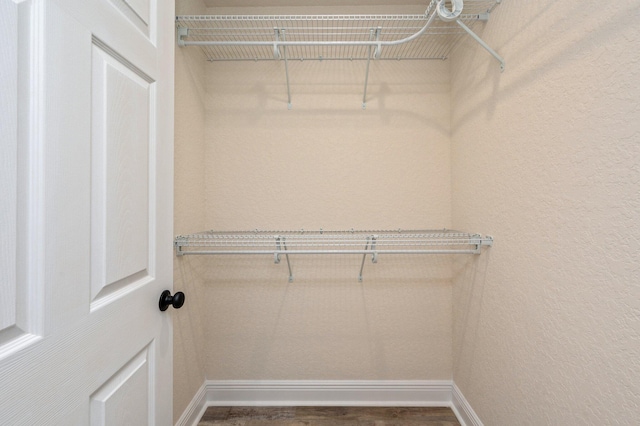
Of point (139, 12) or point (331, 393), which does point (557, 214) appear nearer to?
point (139, 12)

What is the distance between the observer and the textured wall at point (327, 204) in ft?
5.26

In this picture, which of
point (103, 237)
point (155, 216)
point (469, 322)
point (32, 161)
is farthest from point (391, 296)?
point (32, 161)

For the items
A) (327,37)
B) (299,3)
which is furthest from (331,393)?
(299,3)

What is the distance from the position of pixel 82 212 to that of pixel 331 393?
60.9 inches

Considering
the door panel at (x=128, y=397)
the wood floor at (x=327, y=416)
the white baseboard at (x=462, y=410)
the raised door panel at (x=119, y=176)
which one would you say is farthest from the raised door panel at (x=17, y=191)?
the white baseboard at (x=462, y=410)

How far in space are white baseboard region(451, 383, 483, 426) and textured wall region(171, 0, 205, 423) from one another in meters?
1.39

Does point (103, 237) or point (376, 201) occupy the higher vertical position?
point (376, 201)

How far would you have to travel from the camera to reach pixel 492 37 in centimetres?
120

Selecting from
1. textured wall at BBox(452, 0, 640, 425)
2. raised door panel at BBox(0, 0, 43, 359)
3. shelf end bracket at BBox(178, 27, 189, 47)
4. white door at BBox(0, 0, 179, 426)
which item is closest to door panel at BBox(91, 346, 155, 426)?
white door at BBox(0, 0, 179, 426)

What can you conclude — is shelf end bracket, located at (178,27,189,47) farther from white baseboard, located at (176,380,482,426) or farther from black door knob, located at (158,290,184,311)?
white baseboard, located at (176,380,482,426)

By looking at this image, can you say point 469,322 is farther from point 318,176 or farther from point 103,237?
point 103,237

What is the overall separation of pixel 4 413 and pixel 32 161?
355 millimetres

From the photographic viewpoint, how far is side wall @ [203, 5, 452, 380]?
160 centimetres

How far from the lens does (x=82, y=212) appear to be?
0.52m
